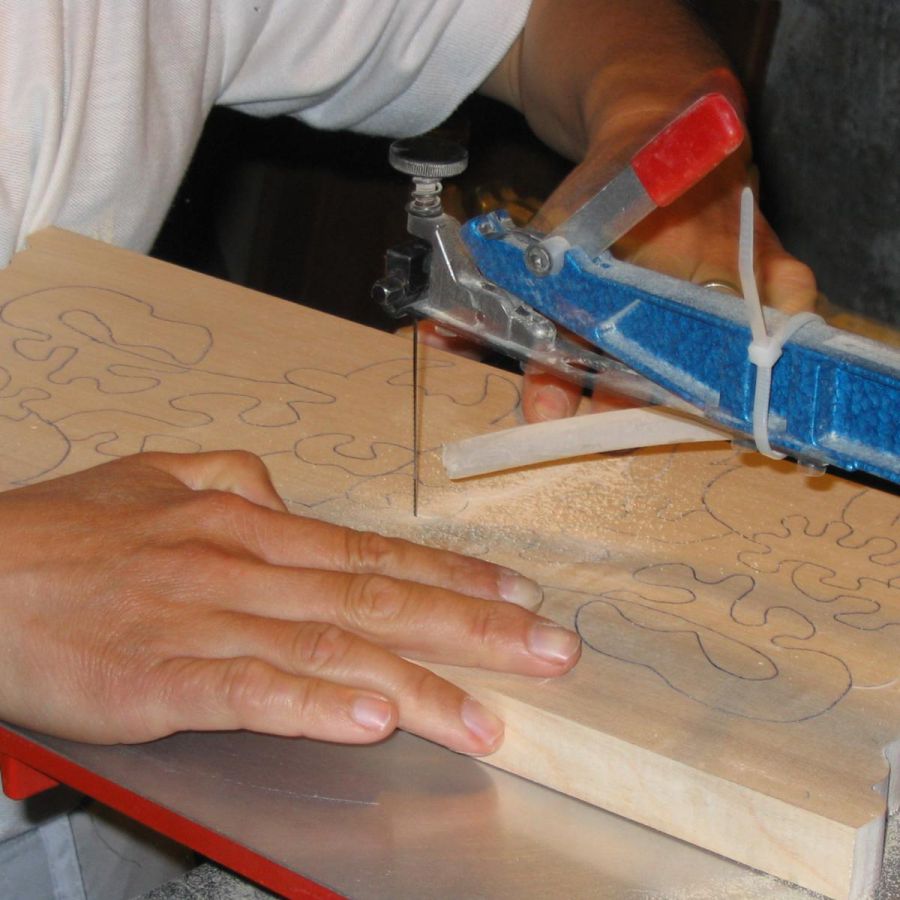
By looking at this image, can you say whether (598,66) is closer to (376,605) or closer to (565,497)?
(565,497)

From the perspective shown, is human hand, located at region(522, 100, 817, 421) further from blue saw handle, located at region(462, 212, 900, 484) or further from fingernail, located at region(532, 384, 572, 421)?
blue saw handle, located at region(462, 212, 900, 484)

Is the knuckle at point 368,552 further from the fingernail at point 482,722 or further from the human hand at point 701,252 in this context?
the human hand at point 701,252

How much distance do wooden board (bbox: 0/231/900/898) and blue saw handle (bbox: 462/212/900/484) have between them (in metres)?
0.17

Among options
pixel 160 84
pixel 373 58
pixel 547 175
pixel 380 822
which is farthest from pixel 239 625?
pixel 547 175

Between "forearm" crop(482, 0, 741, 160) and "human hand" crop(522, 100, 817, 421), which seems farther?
"forearm" crop(482, 0, 741, 160)

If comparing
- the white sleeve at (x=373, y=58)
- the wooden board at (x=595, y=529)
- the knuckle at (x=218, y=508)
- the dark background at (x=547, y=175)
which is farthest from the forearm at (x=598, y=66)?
the knuckle at (x=218, y=508)

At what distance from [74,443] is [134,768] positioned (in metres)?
0.33

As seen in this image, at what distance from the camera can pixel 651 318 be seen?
84 cm

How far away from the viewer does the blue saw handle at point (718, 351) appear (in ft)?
2.48

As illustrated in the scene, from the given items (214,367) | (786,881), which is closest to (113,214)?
(214,367)

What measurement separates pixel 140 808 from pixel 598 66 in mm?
1111

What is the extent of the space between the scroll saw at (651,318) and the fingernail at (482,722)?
228mm

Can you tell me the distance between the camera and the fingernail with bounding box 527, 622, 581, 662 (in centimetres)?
87

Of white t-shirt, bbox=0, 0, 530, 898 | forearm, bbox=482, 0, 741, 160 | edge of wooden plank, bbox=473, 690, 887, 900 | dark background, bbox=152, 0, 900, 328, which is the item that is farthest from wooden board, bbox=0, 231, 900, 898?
dark background, bbox=152, 0, 900, 328
